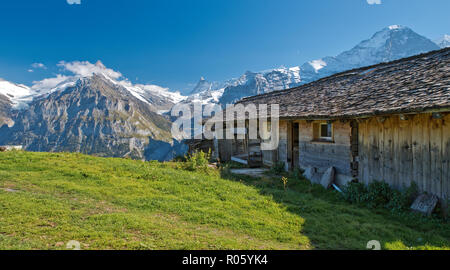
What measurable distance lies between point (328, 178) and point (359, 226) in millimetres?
4044

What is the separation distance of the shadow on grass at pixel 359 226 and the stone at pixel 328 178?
1.47 metres

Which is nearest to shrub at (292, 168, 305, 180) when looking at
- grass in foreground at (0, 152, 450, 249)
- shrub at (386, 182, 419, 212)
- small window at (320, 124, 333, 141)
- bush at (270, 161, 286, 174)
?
bush at (270, 161, 286, 174)

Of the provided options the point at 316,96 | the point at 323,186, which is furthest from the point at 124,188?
the point at 316,96

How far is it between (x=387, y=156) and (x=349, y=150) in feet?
5.03

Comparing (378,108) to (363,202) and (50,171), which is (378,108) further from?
(50,171)

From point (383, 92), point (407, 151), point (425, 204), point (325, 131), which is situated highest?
point (383, 92)

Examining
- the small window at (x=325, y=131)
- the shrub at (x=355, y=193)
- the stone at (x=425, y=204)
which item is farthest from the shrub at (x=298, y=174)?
the stone at (x=425, y=204)

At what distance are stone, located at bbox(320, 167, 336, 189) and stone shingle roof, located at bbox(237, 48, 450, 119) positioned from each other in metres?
2.27

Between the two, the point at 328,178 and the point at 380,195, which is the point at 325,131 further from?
the point at 380,195

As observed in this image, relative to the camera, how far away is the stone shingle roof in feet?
21.6

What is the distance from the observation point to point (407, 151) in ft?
22.6

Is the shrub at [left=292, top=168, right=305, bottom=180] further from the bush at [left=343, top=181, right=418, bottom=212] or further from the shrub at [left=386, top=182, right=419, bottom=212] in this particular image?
the shrub at [left=386, top=182, right=419, bottom=212]

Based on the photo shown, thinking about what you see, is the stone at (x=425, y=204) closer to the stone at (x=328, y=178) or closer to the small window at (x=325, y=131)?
the stone at (x=328, y=178)

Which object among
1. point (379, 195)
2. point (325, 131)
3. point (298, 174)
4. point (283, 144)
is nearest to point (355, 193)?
point (379, 195)
